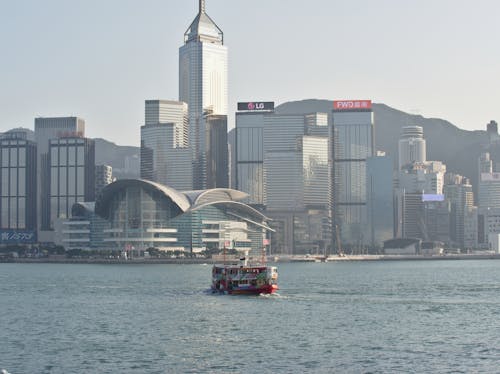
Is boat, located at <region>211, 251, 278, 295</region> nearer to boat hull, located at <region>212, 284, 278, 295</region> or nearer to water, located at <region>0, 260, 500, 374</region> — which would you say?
boat hull, located at <region>212, 284, 278, 295</region>

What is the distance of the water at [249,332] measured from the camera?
2527 inches

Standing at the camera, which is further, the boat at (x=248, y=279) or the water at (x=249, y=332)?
the boat at (x=248, y=279)

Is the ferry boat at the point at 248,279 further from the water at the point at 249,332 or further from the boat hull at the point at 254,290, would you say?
the water at the point at 249,332

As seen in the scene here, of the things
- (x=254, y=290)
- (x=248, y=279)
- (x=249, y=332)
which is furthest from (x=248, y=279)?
(x=249, y=332)

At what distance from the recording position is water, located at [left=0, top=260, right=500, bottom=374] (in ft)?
211

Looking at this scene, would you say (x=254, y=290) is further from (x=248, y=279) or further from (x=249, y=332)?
(x=249, y=332)

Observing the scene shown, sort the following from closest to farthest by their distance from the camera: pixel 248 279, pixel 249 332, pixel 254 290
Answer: pixel 249 332 < pixel 254 290 < pixel 248 279

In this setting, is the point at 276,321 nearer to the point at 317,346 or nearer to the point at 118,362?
the point at 317,346

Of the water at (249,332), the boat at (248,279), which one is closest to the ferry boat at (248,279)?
the boat at (248,279)

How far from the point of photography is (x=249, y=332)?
80562 millimetres

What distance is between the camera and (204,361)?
65.1m

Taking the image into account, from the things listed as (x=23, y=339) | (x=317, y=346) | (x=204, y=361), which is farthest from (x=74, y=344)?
(x=317, y=346)

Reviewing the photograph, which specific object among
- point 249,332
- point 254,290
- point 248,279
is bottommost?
point 249,332

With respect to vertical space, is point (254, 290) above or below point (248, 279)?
below
